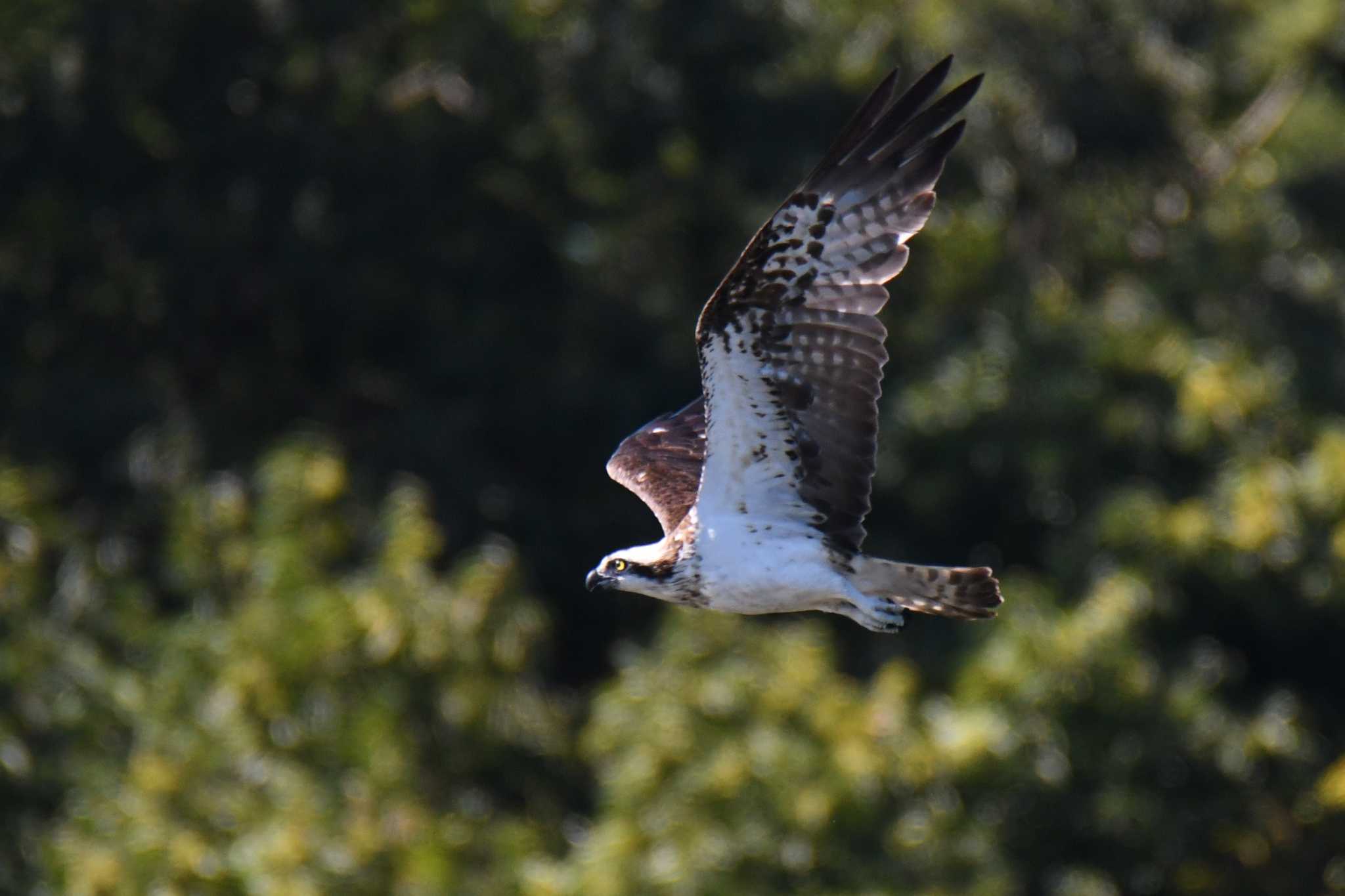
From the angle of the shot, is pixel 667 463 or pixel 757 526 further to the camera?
pixel 667 463

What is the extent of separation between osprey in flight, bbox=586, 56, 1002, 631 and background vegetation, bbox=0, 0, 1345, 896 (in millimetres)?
3925

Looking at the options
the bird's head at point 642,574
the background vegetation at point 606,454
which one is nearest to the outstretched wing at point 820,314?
the bird's head at point 642,574

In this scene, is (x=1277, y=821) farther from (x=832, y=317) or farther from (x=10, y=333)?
(x=10, y=333)

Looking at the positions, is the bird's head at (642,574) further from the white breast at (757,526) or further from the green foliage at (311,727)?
the green foliage at (311,727)

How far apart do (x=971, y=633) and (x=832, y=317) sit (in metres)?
7.53

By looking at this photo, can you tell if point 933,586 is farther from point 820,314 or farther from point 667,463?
point 667,463

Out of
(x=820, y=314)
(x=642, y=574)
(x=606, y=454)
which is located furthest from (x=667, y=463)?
(x=606, y=454)

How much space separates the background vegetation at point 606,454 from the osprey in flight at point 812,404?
12.9 feet

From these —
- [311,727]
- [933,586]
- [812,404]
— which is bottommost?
[933,586]

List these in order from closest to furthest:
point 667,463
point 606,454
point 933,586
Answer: point 933,586, point 667,463, point 606,454

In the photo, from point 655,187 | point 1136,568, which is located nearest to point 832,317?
point 1136,568

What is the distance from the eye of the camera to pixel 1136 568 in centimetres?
1430

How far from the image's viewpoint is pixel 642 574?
7973 mm

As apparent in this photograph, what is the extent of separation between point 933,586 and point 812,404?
0.73m
